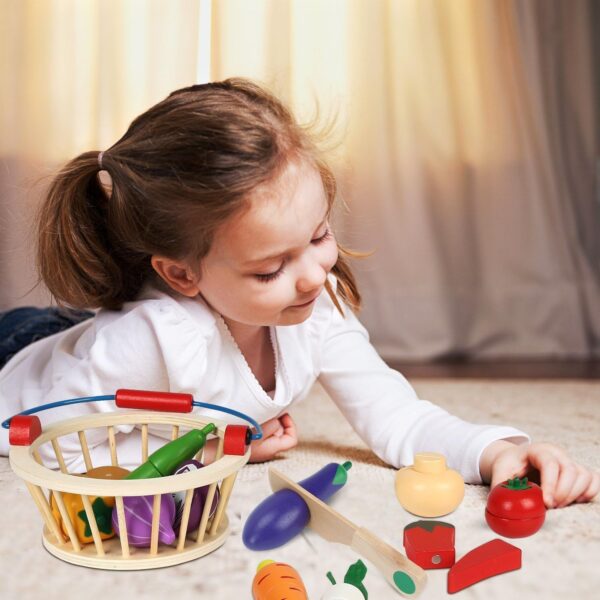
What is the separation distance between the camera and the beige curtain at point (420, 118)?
190 cm

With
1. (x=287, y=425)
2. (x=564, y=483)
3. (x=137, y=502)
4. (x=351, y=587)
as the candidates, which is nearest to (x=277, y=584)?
(x=351, y=587)

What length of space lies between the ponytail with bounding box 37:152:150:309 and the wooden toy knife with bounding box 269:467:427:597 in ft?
0.97

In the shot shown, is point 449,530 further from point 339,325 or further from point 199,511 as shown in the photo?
point 339,325

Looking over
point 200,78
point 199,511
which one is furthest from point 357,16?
point 199,511

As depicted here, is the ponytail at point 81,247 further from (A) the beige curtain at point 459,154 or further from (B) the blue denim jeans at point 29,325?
(A) the beige curtain at point 459,154

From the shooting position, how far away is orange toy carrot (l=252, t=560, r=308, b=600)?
0.61m

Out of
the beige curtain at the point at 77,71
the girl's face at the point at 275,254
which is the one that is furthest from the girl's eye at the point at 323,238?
the beige curtain at the point at 77,71

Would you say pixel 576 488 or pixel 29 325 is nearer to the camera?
pixel 576 488

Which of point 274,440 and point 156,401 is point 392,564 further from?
point 274,440

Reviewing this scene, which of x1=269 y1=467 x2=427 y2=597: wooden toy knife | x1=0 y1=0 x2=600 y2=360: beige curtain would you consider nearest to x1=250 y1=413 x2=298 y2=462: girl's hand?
x1=269 y1=467 x2=427 y2=597: wooden toy knife

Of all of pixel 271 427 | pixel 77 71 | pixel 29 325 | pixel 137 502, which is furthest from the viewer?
pixel 77 71

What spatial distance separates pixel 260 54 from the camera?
1897 millimetres

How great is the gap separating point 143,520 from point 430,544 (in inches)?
9.5

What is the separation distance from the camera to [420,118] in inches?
76.3
